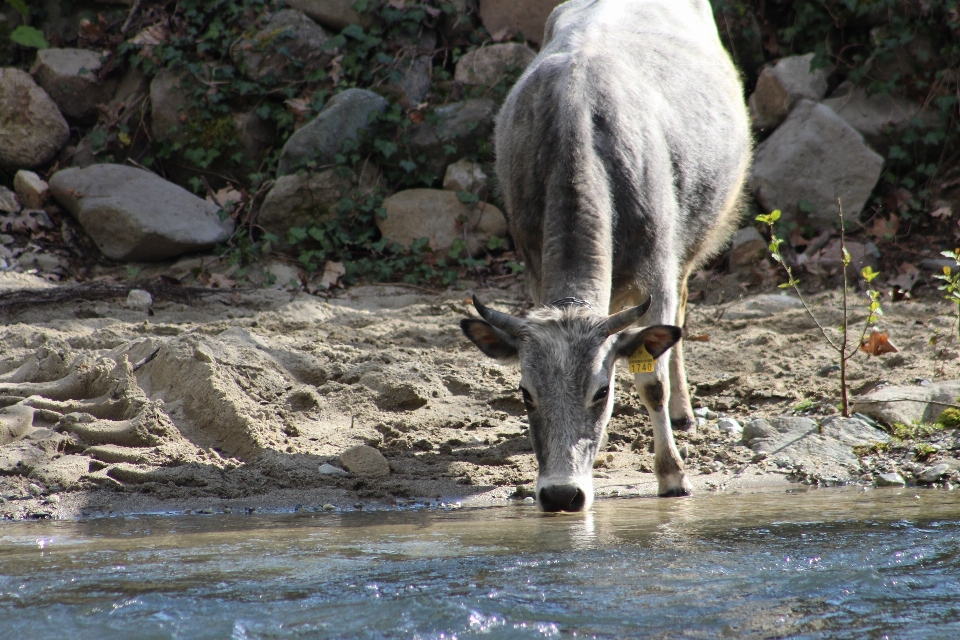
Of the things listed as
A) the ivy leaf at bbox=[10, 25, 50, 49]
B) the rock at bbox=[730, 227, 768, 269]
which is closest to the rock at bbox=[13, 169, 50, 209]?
the ivy leaf at bbox=[10, 25, 50, 49]

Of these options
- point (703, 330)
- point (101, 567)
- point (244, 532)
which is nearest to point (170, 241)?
point (703, 330)

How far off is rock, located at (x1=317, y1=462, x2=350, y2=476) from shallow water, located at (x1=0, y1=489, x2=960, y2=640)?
2.12 ft

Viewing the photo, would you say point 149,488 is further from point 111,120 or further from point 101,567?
point 111,120

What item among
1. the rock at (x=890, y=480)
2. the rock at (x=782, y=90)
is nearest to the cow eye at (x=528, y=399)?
the rock at (x=890, y=480)

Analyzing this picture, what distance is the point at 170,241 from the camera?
8.51 meters

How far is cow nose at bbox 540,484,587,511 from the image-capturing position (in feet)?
13.3

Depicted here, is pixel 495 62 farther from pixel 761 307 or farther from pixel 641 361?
pixel 641 361

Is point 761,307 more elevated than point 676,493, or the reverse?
point 761,307

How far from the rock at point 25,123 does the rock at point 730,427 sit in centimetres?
722

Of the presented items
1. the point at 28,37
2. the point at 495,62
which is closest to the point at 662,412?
the point at 495,62

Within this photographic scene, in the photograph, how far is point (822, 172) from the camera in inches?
335

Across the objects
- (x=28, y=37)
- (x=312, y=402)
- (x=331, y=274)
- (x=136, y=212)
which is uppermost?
(x=28, y=37)

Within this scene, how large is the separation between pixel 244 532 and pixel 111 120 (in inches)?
278

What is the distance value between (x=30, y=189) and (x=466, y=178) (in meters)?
4.07
